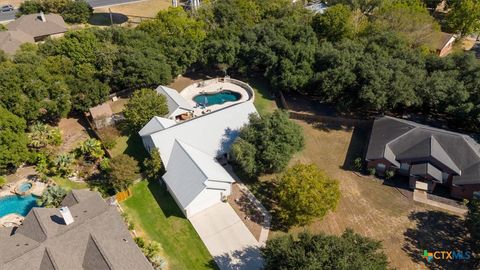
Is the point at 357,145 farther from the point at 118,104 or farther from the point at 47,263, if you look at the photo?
the point at 47,263

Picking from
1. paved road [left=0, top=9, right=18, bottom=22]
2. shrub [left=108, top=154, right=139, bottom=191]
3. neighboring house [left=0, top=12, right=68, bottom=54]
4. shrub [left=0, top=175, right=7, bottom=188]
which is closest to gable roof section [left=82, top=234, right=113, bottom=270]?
shrub [left=108, top=154, right=139, bottom=191]

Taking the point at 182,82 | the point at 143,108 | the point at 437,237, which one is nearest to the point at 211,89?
the point at 182,82

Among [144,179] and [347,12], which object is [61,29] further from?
[347,12]

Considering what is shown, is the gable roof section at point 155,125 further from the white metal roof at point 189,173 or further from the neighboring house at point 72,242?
the neighboring house at point 72,242

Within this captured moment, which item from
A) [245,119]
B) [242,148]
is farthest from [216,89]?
[242,148]

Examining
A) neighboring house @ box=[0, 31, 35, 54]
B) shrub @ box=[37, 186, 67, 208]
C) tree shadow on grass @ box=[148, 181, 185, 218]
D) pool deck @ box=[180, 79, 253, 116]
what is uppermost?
neighboring house @ box=[0, 31, 35, 54]

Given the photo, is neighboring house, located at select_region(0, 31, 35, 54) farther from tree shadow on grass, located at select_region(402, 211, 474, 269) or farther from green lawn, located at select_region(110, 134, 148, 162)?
tree shadow on grass, located at select_region(402, 211, 474, 269)
